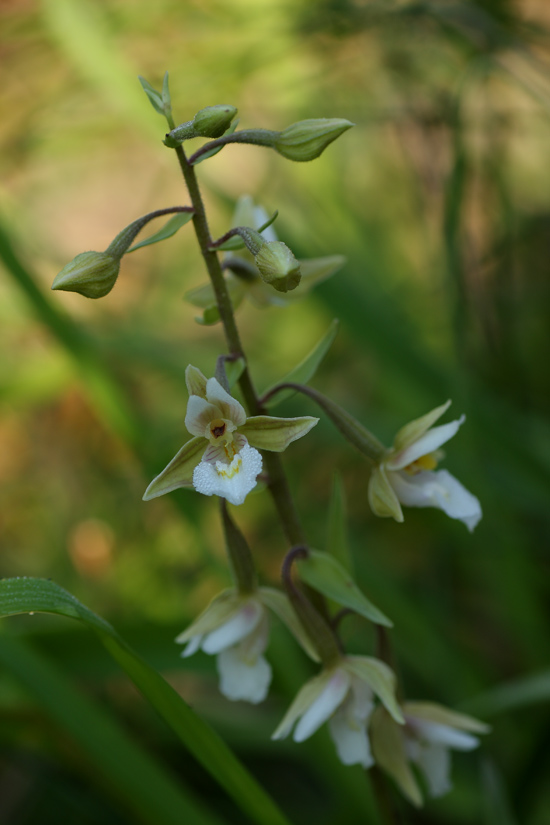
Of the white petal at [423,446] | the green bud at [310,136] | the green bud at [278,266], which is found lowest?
the white petal at [423,446]

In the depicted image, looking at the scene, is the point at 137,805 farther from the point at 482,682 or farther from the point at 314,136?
the point at 314,136

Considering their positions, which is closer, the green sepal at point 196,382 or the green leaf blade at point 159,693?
the green leaf blade at point 159,693

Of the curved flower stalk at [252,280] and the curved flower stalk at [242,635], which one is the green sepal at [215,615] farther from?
the curved flower stalk at [252,280]

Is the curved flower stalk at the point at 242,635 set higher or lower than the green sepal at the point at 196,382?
lower

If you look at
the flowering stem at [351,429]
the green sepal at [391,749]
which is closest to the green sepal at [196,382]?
the flowering stem at [351,429]

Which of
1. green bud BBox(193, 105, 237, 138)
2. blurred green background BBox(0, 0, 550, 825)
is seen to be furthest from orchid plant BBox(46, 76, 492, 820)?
A: blurred green background BBox(0, 0, 550, 825)

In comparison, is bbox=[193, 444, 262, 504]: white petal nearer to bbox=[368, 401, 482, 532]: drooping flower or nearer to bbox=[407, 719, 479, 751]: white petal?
bbox=[368, 401, 482, 532]: drooping flower
